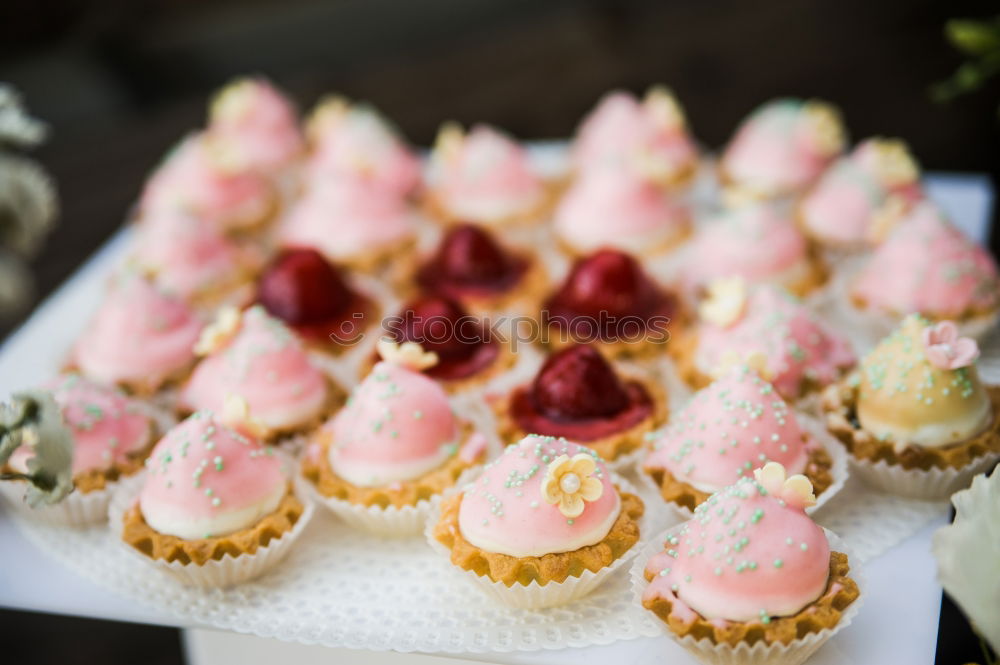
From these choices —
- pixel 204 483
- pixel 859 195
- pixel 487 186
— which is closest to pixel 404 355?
pixel 204 483

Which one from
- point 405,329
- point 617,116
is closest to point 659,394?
point 405,329

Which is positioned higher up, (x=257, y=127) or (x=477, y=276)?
(x=257, y=127)

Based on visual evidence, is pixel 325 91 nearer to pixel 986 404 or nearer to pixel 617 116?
pixel 617 116

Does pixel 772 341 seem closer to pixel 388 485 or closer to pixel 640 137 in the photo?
pixel 388 485

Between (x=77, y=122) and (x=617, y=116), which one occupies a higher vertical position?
(x=617, y=116)

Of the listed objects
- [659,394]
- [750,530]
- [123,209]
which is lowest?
[123,209]
